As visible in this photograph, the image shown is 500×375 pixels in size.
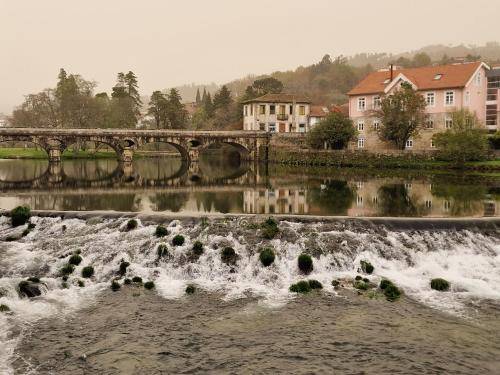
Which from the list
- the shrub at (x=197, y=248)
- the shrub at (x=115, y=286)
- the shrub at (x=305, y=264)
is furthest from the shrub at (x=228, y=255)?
the shrub at (x=115, y=286)

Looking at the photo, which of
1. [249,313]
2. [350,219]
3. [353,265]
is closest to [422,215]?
[350,219]

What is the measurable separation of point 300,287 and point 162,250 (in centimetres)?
680

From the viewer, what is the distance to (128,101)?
371 ft

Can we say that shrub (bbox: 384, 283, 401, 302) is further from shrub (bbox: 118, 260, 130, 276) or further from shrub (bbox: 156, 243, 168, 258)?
shrub (bbox: 118, 260, 130, 276)

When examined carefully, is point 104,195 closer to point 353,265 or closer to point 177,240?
point 177,240

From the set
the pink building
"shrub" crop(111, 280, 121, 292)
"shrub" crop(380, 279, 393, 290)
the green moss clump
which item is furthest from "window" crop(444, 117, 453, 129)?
"shrub" crop(111, 280, 121, 292)

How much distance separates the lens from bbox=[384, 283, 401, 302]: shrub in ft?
59.1

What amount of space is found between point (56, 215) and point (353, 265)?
1660 centimetres

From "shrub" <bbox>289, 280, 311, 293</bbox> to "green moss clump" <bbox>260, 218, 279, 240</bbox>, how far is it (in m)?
4.42

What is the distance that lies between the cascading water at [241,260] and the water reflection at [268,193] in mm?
6468

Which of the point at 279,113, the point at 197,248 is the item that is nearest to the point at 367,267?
the point at 197,248

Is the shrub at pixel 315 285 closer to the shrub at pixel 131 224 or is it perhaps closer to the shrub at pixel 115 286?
the shrub at pixel 115 286

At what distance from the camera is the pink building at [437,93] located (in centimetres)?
6875

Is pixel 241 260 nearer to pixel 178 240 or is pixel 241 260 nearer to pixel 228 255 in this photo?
pixel 228 255
